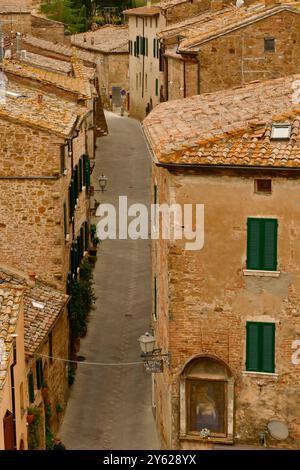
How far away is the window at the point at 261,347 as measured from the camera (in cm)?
2533

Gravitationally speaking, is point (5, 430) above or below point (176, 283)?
below

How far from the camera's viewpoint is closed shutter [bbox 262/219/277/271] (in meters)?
24.6

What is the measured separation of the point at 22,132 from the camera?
30859mm

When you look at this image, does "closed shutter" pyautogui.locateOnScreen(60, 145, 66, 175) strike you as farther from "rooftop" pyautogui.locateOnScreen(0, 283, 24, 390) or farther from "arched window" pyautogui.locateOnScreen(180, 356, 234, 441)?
"arched window" pyautogui.locateOnScreen(180, 356, 234, 441)

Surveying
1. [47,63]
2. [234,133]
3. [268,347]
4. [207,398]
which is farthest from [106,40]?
[268,347]

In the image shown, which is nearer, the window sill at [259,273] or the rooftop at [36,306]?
the window sill at [259,273]

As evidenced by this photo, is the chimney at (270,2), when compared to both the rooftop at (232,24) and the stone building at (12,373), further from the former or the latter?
the stone building at (12,373)

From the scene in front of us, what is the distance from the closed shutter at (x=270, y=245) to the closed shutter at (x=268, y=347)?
1.45 meters

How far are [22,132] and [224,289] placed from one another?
878 cm

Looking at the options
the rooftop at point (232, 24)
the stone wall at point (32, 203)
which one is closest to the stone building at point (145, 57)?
the rooftop at point (232, 24)

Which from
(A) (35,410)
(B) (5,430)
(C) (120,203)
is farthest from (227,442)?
(C) (120,203)
